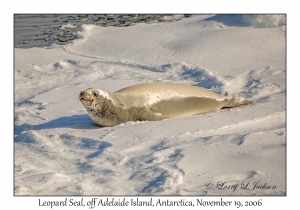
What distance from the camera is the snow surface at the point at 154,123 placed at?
4.52m

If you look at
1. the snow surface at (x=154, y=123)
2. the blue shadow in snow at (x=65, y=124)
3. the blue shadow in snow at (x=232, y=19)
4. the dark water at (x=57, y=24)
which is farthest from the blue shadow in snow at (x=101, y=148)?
the dark water at (x=57, y=24)

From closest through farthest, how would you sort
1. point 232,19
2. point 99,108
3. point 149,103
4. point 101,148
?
point 101,148 < point 99,108 < point 149,103 < point 232,19

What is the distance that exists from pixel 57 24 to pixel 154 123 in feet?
22.3

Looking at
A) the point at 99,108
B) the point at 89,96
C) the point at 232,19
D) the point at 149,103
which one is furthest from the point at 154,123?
the point at 232,19

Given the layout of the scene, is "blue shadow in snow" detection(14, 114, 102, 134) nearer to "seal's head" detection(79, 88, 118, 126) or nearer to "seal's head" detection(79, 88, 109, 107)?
"seal's head" detection(79, 88, 118, 126)

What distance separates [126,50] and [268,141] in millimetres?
4876

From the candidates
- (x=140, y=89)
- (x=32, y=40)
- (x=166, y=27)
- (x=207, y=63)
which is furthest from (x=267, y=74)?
(x=32, y=40)

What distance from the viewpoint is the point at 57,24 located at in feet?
40.1

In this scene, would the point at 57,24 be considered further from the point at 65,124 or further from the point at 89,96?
the point at 89,96

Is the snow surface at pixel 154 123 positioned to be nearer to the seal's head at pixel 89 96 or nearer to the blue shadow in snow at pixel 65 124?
the blue shadow in snow at pixel 65 124

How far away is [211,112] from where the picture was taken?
6.48 meters

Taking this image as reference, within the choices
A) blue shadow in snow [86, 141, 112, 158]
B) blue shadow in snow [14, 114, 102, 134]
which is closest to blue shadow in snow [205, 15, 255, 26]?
blue shadow in snow [14, 114, 102, 134]

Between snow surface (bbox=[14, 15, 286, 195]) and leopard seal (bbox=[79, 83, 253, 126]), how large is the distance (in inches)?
6.3

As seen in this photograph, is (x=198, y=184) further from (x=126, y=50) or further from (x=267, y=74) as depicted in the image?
(x=126, y=50)
